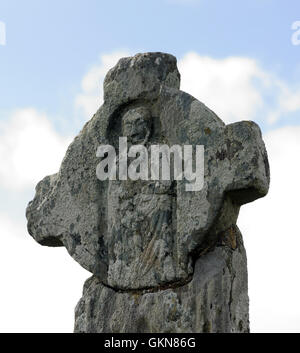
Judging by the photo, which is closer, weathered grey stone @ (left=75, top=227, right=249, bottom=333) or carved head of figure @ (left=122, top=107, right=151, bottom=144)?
weathered grey stone @ (left=75, top=227, right=249, bottom=333)

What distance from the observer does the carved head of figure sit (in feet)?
20.7

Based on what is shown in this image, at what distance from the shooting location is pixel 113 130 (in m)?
6.58

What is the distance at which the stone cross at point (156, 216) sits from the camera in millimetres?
5848

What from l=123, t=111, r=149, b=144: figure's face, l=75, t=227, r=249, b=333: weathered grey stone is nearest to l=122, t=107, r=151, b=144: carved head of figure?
l=123, t=111, r=149, b=144: figure's face

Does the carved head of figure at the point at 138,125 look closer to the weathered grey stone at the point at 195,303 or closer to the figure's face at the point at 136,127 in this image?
the figure's face at the point at 136,127

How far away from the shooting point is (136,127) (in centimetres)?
633

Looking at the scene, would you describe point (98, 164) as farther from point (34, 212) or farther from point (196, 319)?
point (196, 319)

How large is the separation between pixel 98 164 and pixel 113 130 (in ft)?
1.04

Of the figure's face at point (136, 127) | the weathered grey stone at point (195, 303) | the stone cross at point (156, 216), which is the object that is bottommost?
the weathered grey stone at point (195, 303)

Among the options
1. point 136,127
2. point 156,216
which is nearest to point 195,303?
point 156,216

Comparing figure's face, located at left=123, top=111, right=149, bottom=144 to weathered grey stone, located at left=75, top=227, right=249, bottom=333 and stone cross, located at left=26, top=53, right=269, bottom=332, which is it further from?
weathered grey stone, located at left=75, top=227, right=249, bottom=333

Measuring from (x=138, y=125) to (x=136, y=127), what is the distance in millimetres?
23

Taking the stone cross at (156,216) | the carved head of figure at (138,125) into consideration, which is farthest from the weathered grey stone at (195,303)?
the carved head of figure at (138,125)

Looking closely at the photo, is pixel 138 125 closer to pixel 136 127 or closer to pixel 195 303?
pixel 136 127
